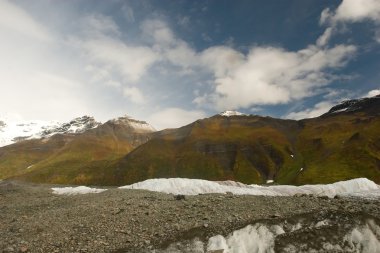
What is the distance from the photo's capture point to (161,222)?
3603 centimetres

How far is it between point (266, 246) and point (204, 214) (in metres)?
8.07

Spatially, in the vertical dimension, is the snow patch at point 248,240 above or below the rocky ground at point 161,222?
below

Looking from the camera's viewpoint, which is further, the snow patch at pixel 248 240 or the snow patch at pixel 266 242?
the snow patch at pixel 248 240

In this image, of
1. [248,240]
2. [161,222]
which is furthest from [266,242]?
[161,222]

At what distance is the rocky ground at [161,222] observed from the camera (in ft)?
105

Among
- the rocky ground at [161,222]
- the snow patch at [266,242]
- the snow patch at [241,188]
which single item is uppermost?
the snow patch at [241,188]

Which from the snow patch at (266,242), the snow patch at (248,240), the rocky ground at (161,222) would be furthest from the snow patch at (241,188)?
the snow patch at (248,240)

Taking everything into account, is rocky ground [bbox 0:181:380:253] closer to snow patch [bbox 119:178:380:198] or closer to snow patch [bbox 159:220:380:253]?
snow patch [bbox 159:220:380:253]

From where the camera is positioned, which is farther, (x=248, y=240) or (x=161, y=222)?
(x=161, y=222)

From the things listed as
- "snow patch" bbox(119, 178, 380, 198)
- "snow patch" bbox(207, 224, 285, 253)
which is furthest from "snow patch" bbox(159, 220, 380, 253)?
"snow patch" bbox(119, 178, 380, 198)

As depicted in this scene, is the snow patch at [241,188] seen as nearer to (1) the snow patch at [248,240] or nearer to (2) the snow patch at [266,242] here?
(2) the snow patch at [266,242]

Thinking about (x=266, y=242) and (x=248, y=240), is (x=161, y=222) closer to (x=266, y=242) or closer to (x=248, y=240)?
(x=248, y=240)

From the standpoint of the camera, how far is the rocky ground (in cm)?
3186

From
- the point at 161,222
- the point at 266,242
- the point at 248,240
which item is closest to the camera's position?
the point at 266,242
